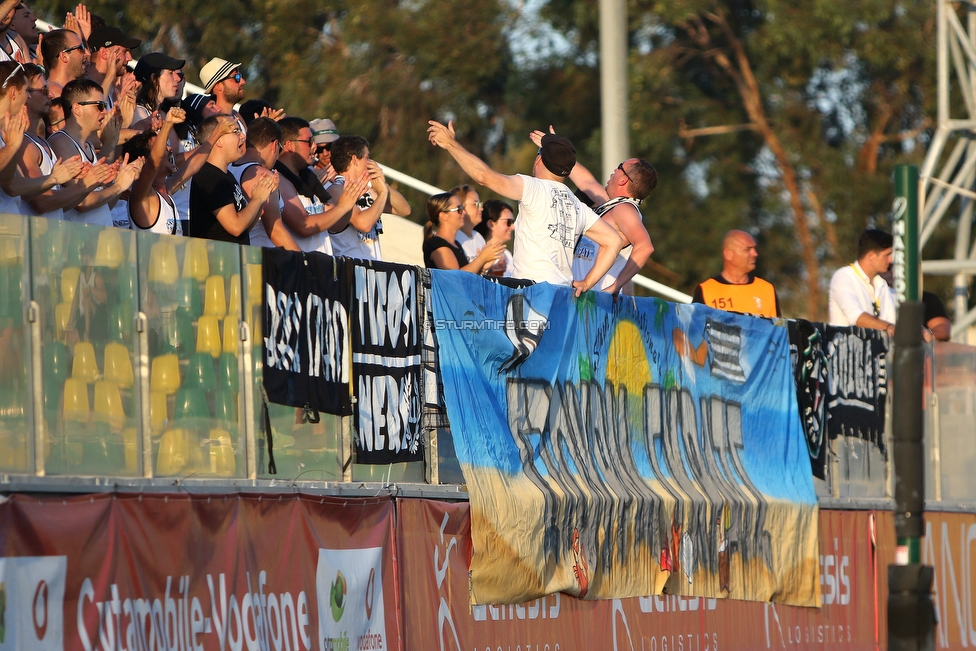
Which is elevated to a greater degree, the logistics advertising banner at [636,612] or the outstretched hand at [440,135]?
the outstretched hand at [440,135]

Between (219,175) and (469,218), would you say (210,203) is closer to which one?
(219,175)

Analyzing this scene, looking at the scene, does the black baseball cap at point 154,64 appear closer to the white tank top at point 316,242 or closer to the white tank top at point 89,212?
the white tank top at point 316,242

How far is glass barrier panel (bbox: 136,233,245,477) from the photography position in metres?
7.25

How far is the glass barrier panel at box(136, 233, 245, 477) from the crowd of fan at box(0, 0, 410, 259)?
546 millimetres

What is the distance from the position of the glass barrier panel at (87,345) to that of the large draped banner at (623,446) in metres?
2.43

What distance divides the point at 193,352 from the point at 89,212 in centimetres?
92

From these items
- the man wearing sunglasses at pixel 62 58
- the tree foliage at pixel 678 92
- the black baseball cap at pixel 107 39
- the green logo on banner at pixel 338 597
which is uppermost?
the tree foliage at pixel 678 92

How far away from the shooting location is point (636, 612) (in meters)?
10.4

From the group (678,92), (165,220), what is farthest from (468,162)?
(678,92)

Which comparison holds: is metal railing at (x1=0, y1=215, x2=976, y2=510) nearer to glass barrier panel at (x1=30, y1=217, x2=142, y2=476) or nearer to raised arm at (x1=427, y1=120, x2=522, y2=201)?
glass barrier panel at (x1=30, y1=217, x2=142, y2=476)

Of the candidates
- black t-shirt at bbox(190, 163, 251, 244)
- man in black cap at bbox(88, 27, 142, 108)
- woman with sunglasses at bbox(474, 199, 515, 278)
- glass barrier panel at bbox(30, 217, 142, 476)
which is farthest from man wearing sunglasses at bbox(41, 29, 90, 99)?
woman with sunglasses at bbox(474, 199, 515, 278)

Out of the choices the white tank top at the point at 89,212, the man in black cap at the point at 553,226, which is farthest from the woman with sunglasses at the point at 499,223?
the white tank top at the point at 89,212

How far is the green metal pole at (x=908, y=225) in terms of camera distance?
8.23 meters

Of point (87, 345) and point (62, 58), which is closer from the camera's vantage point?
point (87, 345)
